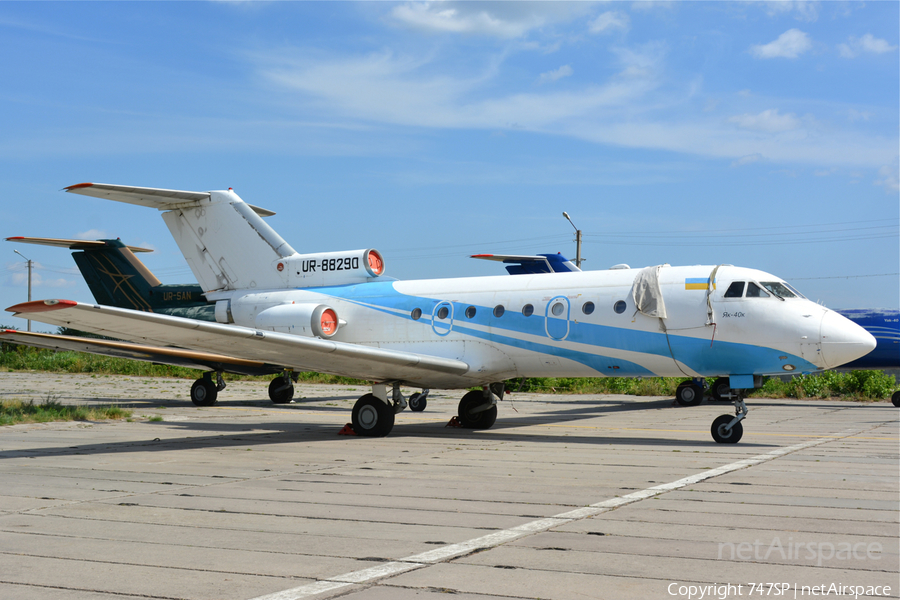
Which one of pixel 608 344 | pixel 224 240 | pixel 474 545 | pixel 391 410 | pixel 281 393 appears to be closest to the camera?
pixel 474 545

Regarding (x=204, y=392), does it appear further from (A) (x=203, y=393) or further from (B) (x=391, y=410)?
(B) (x=391, y=410)

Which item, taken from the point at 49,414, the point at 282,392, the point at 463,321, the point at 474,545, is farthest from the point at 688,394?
the point at 474,545

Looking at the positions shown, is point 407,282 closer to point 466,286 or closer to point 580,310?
point 466,286

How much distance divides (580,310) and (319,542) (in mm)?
9169

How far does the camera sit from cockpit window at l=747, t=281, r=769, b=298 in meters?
13.6

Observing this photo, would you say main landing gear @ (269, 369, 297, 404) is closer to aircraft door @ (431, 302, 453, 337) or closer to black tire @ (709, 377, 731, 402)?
aircraft door @ (431, 302, 453, 337)

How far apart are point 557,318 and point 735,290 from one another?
314 centimetres

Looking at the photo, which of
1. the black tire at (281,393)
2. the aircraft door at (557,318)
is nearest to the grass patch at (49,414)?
the black tire at (281,393)

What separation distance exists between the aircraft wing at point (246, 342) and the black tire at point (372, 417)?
0.52m

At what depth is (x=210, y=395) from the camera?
2423 cm

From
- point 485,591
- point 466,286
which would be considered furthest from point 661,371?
point 485,591

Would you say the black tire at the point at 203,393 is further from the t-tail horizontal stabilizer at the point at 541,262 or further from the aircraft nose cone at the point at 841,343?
the aircraft nose cone at the point at 841,343

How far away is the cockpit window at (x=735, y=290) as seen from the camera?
13.7 metres

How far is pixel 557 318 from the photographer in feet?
48.5
